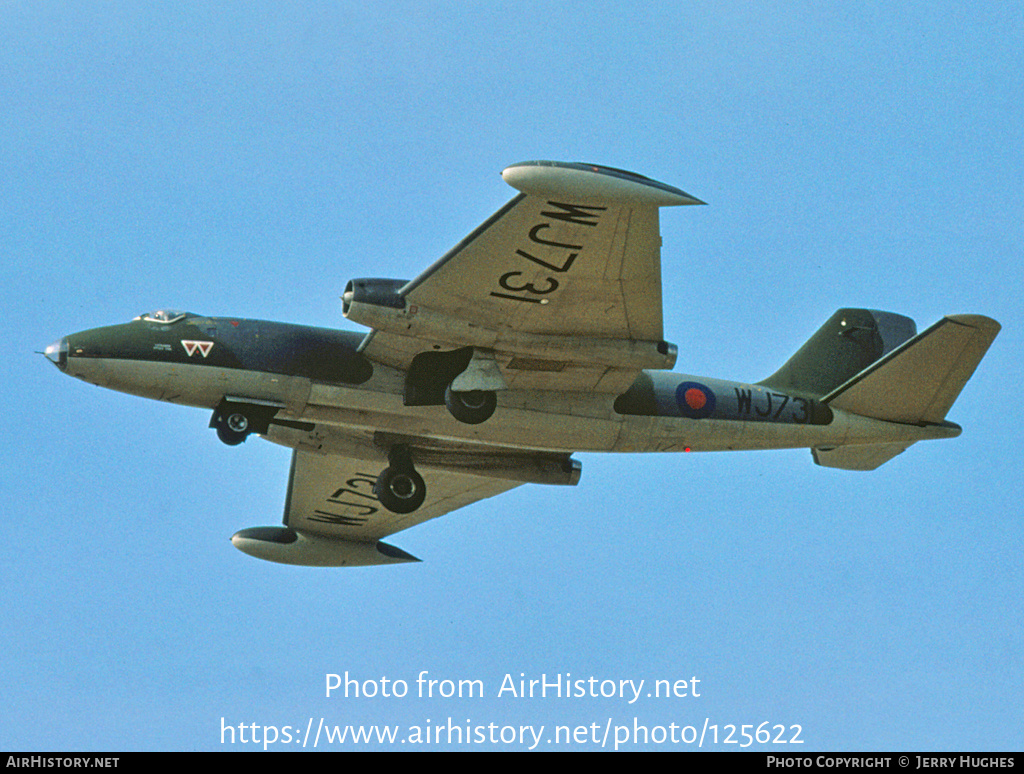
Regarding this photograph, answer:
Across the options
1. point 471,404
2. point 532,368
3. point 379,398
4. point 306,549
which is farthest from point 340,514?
point 532,368

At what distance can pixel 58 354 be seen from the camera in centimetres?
2195

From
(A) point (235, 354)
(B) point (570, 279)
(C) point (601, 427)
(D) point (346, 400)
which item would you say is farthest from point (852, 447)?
(A) point (235, 354)

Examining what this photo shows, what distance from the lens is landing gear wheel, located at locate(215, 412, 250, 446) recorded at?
22.7m

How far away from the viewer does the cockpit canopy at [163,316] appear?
888 inches

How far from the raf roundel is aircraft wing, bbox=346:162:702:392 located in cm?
170

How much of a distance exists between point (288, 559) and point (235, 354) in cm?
898

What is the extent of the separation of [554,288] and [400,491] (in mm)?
6102

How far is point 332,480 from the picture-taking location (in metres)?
29.3

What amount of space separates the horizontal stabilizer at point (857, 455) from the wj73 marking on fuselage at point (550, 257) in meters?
8.39

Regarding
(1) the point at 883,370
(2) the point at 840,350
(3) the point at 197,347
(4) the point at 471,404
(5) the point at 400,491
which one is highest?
(2) the point at 840,350

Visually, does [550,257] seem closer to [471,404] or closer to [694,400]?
[471,404]

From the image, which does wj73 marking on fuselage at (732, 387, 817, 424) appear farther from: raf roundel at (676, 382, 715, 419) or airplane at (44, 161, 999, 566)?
raf roundel at (676, 382, 715, 419)

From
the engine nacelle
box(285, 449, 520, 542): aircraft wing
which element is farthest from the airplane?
the engine nacelle

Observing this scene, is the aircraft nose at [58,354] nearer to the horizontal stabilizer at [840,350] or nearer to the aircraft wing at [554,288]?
the aircraft wing at [554,288]
